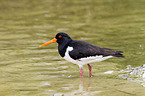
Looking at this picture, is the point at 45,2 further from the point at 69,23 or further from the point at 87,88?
the point at 87,88

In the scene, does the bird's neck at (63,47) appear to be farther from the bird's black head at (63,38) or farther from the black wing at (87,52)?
the black wing at (87,52)

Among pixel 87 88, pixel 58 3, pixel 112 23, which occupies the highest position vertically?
pixel 58 3

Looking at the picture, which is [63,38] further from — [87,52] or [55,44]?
[55,44]

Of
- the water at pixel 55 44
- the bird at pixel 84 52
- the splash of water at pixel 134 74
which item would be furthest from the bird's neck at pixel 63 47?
the splash of water at pixel 134 74

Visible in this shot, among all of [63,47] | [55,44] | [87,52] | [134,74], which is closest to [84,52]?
[87,52]

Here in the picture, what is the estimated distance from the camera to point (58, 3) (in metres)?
25.8

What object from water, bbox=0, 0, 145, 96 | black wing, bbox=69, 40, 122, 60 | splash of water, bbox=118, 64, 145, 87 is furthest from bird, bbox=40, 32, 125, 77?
splash of water, bbox=118, 64, 145, 87

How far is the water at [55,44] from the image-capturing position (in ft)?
26.4

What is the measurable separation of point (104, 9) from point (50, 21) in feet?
17.6

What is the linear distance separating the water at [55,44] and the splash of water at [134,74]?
0.06 m

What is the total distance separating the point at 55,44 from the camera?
1332 centimetres

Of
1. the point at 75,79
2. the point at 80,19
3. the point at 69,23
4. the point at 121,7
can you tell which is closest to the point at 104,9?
the point at 121,7

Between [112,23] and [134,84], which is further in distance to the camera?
[112,23]

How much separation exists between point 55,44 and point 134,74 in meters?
5.25
